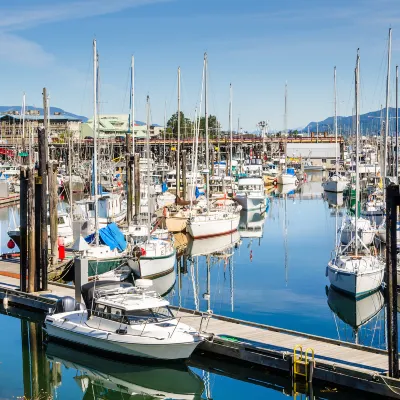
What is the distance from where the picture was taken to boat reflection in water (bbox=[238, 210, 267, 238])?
56359 mm

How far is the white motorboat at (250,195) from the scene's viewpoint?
68625 millimetres

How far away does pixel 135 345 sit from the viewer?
2250 centimetres

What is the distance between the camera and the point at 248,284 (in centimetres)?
3678

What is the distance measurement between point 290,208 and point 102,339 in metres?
54.5

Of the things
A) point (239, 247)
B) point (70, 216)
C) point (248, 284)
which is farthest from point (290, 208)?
point (248, 284)

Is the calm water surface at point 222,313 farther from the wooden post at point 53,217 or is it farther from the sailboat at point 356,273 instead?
the wooden post at point 53,217

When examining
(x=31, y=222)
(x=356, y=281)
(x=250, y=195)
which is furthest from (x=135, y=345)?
(x=250, y=195)

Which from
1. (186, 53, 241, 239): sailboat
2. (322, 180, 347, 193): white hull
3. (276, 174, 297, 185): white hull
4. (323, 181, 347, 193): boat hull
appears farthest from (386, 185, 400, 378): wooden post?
(276, 174, 297, 185): white hull

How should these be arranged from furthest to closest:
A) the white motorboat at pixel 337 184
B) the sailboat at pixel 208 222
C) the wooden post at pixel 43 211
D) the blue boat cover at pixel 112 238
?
1. the white motorboat at pixel 337 184
2. the sailboat at pixel 208 222
3. the blue boat cover at pixel 112 238
4. the wooden post at pixel 43 211

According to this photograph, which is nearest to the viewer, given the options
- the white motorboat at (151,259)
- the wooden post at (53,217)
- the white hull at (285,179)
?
the white motorboat at (151,259)

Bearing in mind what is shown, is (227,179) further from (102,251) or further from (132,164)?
(102,251)

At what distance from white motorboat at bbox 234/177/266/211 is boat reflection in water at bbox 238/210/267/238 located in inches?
25.5

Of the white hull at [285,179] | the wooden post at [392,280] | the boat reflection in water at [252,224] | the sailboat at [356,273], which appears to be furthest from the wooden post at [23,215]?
the white hull at [285,179]

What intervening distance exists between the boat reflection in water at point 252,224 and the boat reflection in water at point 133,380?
31.7 meters
